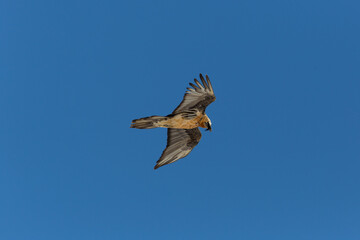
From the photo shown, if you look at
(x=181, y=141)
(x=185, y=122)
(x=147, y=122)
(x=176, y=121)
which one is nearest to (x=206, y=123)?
(x=185, y=122)

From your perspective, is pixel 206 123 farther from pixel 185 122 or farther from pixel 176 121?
pixel 176 121

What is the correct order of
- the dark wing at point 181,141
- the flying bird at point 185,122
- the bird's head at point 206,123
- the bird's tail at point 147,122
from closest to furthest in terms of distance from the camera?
the bird's tail at point 147,122 → the flying bird at point 185,122 → the bird's head at point 206,123 → the dark wing at point 181,141

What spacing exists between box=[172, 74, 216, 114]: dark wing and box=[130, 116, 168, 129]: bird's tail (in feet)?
3.25

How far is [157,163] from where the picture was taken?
1672 centimetres

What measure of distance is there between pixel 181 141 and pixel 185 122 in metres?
1.82

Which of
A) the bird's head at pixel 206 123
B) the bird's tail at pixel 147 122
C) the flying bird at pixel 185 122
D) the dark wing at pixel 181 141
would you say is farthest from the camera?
the dark wing at pixel 181 141

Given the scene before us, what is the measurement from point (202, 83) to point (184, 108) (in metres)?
1.58

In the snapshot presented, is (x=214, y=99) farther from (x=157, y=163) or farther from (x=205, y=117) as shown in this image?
(x=157, y=163)

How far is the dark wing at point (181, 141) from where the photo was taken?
1733 cm

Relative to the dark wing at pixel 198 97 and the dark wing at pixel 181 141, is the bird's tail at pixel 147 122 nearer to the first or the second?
the dark wing at pixel 198 97

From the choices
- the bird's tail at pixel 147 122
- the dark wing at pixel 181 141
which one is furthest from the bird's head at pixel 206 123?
the bird's tail at pixel 147 122

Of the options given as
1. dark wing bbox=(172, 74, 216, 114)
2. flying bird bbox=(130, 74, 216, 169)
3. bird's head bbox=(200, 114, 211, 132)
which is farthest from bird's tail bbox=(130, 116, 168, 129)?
bird's head bbox=(200, 114, 211, 132)

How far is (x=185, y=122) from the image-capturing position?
16062 mm

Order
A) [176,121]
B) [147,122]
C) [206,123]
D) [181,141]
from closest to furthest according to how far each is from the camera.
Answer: [147,122]
[176,121]
[206,123]
[181,141]
